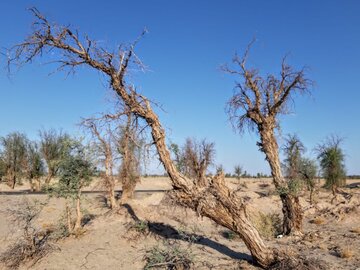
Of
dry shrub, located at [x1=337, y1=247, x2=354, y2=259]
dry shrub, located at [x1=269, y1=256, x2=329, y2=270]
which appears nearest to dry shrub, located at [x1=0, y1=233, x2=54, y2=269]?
dry shrub, located at [x1=269, y1=256, x2=329, y2=270]

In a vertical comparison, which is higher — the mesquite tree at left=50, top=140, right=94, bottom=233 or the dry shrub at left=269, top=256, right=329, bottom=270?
the mesquite tree at left=50, top=140, right=94, bottom=233

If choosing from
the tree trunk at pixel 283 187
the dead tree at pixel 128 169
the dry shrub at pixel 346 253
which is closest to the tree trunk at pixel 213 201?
the dry shrub at pixel 346 253

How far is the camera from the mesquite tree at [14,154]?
46.2 metres

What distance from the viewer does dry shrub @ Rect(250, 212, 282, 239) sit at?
58.1 feet

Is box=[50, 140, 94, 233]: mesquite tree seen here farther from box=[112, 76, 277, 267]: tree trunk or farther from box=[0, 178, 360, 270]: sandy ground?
box=[112, 76, 277, 267]: tree trunk

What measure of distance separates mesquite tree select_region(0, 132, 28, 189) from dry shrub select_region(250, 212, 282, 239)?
32787mm

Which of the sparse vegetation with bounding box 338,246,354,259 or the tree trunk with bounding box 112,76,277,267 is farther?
the sparse vegetation with bounding box 338,246,354,259

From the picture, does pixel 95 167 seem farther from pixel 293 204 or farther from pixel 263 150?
pixel 293 204

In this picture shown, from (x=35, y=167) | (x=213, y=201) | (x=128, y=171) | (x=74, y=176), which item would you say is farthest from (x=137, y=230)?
(x=35, y=167)

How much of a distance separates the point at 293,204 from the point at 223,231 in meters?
2.83

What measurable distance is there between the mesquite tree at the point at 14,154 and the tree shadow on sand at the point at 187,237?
3340 centimetres

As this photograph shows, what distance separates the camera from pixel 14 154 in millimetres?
46531

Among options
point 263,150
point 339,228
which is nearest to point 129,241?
point 263,150

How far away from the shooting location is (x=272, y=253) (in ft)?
35.9
